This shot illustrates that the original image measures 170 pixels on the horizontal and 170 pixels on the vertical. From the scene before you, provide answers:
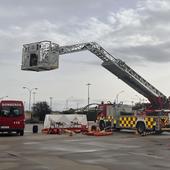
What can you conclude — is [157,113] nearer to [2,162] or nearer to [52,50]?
[2,162]

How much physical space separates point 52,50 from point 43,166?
122ft

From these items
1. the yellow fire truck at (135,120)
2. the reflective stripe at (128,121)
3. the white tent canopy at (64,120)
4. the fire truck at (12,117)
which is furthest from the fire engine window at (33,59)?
the reflective stripe at (128,121)

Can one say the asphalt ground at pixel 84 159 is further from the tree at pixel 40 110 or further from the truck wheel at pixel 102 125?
the tree at pixel 40 110

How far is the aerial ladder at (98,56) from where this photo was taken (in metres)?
44.3

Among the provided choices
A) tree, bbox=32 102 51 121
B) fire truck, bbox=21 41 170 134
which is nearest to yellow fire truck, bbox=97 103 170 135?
fire truck, bbox=21 41 170 134

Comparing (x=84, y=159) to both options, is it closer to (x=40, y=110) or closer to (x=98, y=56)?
(x=98, y=56)

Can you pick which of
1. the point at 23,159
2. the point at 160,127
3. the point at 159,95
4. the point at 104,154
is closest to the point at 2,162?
the point at 23,159

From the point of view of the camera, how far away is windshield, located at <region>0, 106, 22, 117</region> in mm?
31422

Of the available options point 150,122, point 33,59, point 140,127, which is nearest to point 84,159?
point 150,122

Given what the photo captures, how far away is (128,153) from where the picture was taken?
17641 mm

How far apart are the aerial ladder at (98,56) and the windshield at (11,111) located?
14.1 meters

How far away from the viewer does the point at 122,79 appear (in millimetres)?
45656

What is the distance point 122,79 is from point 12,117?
55.2 ft

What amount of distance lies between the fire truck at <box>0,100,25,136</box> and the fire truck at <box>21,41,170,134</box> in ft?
22.1
